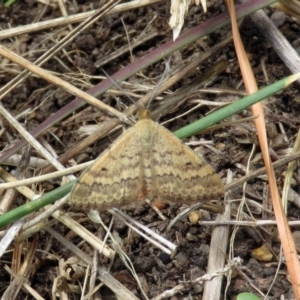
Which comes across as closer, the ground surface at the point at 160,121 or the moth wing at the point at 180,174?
the moth wing at the point at 180,174

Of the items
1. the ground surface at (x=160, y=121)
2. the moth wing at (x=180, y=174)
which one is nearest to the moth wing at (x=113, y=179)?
the moth wing at (x=180, y=174)

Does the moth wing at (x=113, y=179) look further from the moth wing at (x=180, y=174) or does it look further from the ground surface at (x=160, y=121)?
the ground surface at (x=160, y=121)

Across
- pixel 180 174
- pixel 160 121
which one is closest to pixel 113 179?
pixel 180 174

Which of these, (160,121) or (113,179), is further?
(160,121)

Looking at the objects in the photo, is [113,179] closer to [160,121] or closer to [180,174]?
[180,174]
